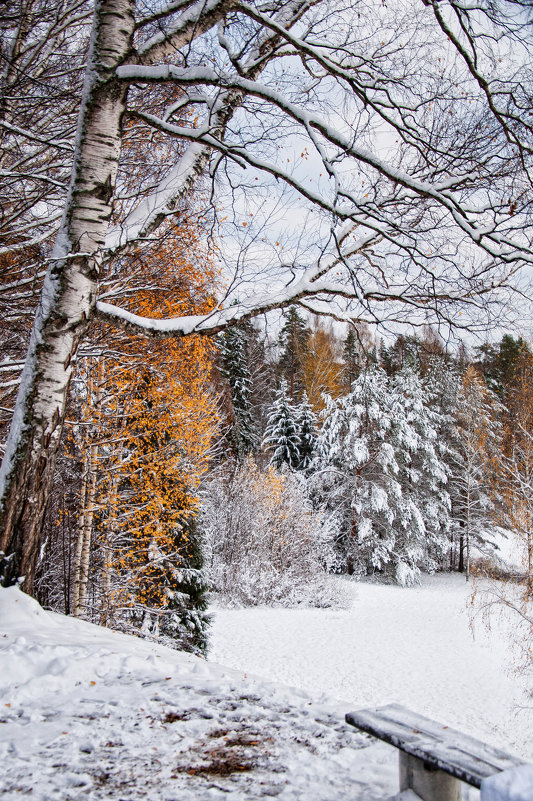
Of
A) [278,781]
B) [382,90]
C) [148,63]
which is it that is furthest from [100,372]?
[278,781]

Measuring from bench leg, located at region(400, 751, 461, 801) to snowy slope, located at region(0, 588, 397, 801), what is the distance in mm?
262

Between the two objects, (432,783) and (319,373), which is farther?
(319,373)

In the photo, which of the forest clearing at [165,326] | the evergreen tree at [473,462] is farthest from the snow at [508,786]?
the evergreen tree at [473,462]

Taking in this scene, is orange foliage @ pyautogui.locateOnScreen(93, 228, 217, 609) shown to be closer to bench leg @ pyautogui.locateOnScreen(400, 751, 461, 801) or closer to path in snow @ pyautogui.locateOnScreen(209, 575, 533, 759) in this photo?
path in snow @ pyautogui.locateOnScreen(209, 575, 533, 759)

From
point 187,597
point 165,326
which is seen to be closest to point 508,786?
point 165,326

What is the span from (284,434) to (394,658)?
1326 cm

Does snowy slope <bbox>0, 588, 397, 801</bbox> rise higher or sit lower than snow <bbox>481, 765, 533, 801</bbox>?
lower

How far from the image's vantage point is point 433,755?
5.64ft

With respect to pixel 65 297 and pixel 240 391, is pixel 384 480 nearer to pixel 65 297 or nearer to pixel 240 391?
pixel 240 391

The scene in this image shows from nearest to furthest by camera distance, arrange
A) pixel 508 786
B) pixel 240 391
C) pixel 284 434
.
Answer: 1. pixel 508 786
2. pixel 240 391
3. pixel 284 434

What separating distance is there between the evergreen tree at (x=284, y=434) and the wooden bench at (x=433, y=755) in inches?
927

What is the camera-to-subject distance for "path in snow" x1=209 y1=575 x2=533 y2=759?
35.6ft

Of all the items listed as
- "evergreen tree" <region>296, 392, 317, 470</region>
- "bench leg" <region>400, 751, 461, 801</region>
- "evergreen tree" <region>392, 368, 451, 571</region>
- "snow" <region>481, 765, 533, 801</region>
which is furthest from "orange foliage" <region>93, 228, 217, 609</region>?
"evergreen tree" <region>392, 368, 451, 571</region>

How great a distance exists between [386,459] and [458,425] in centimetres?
616
